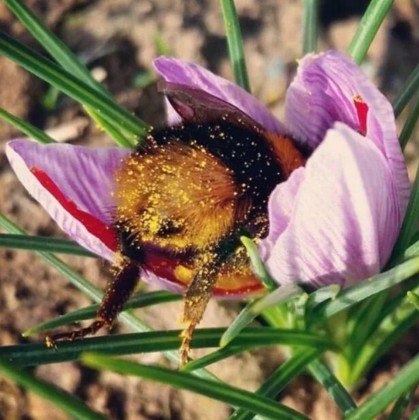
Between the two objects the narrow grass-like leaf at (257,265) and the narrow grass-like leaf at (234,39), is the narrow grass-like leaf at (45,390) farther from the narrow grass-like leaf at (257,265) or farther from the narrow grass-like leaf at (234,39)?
the narrow grass-like leaf at (234,39)

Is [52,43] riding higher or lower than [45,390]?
higher

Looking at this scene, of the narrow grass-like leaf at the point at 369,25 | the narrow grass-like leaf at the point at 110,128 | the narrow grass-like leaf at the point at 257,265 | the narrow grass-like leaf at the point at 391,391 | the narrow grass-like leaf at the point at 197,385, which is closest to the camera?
the narrow grass-like leaf at the point at 197,385

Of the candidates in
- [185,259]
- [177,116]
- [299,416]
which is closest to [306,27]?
[177,116]

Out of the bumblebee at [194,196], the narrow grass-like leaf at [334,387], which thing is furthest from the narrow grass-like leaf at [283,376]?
the bumblebee at [194,196]

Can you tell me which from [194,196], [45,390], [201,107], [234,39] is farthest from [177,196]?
[234,39]

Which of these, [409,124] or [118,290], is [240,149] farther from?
[409,124]

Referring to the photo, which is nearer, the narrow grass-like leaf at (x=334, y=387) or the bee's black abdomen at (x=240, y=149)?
the bee's black abdomen at (x=240, y=149)

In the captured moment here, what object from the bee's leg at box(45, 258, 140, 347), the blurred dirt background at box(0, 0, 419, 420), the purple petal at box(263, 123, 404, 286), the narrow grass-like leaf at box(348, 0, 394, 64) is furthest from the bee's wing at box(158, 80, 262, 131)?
the blurred dirt background at box(0, 0, 419, 420)

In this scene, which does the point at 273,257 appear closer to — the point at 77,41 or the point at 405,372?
the point at 405,372
